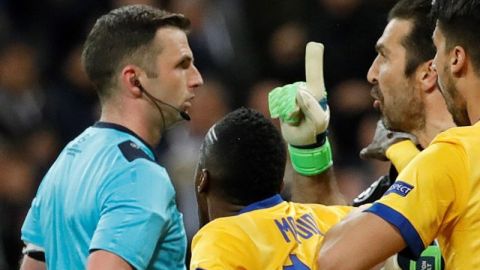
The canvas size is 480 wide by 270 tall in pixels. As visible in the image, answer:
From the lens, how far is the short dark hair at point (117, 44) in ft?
11.8

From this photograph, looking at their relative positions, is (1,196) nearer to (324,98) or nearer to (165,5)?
(165,5)

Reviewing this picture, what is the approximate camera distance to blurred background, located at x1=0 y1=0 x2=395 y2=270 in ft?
21.2

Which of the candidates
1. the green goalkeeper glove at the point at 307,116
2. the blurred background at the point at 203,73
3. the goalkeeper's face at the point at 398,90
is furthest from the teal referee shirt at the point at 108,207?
the blurred background at the point at 203,73

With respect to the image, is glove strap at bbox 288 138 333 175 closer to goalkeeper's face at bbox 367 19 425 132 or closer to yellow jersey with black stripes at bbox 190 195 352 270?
goalkeeper's face at bbox 367 19 425 132

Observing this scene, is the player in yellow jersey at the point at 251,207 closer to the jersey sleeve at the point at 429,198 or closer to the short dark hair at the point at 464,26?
the jersey sleeve at the point at 429,198

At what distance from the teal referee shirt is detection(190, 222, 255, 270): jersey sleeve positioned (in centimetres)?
15

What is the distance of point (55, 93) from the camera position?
22.6 ft

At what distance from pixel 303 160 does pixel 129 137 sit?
32.2 inches

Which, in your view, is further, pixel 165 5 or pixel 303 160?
pixel 165 5

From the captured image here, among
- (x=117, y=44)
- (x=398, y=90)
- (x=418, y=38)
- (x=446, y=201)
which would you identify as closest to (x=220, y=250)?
(x=446, y=201)

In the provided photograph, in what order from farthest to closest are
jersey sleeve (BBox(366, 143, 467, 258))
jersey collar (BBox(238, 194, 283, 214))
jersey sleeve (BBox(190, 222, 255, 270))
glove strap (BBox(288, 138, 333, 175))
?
glove strap (BBox(288, 138, 333, 175)) < jersey collar (BBox(238, 194, 283, 214)) < jersey sleeve (BBox(190, 222, 255, 270)) < jersey sleeve (BBox(366, 143, 467, 258))

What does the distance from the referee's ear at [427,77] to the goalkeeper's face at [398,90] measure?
0.02m

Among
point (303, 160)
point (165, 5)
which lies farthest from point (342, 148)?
point (303, 160)

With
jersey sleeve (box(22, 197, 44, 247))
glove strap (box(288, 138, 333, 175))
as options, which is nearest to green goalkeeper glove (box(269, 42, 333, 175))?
glove strap (box(288, 138, 333, 175))
